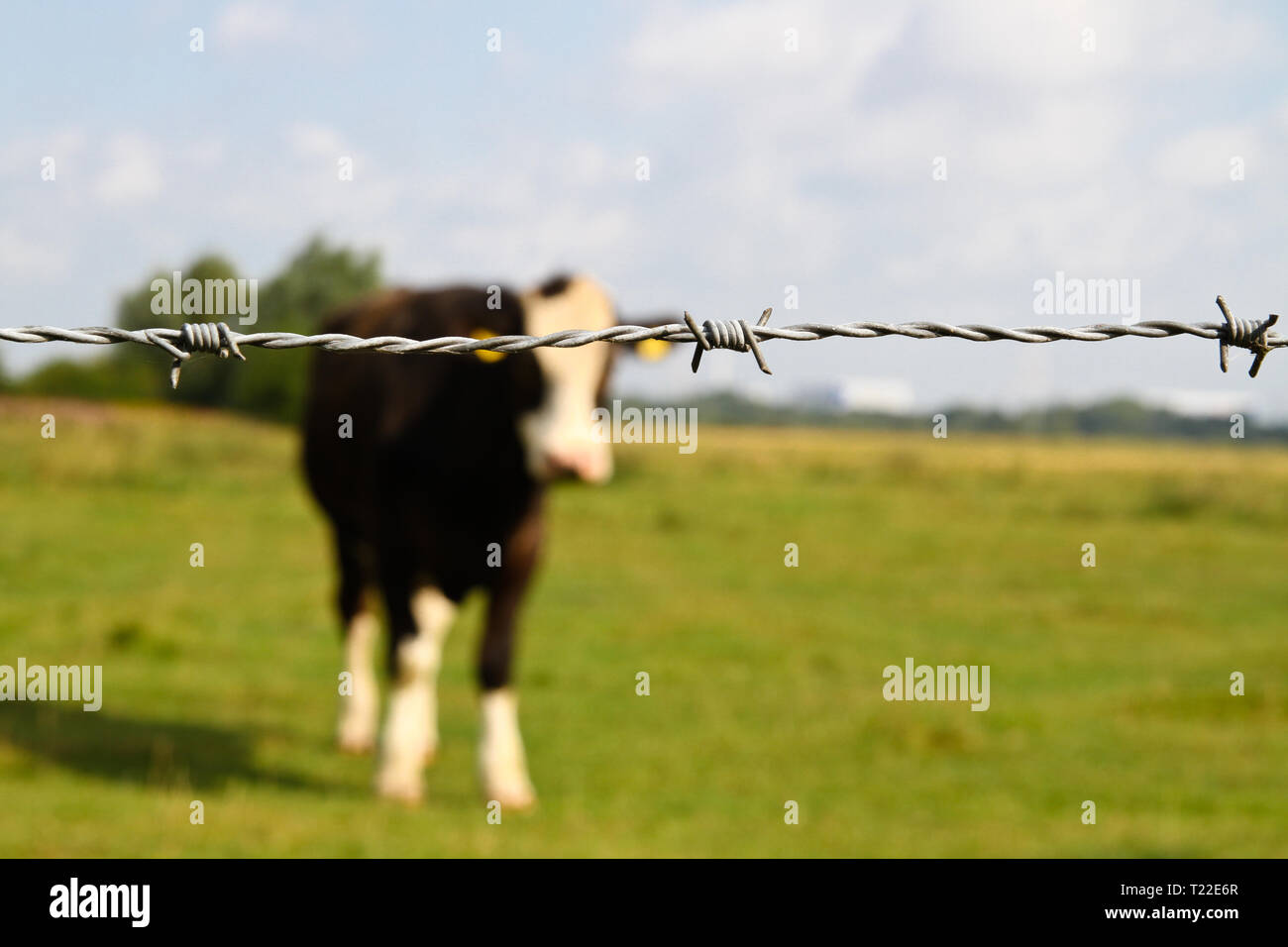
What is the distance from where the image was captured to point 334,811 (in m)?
6.24

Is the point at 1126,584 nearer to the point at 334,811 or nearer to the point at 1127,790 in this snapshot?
the point at 1127,790

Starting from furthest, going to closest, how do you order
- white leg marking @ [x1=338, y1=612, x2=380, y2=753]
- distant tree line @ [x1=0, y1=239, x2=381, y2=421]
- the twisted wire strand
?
distant tree line @ [x1=0, y1=239, x2=381, y2=421]
white leg marking @ [x1=338, y1=612, x2=380, y2=753]
the twisted wire strand

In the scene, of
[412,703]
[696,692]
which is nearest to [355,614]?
[412,703]

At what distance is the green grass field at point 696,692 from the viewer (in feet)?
20.0

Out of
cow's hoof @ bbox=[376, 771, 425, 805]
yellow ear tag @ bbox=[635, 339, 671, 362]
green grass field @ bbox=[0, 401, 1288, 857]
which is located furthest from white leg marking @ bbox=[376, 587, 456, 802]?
yellow ear tag @ bbox=[635, 339, 671, 362]

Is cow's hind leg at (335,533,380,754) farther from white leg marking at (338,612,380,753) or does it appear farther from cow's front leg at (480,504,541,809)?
cow's front leg at (480,504,541,809)

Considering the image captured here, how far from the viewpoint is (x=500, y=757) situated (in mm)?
6578

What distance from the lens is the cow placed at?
20.8 feet

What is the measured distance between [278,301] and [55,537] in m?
46.4

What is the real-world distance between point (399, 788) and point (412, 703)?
0.42 metres

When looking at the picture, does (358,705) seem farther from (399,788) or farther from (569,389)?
(569,389)

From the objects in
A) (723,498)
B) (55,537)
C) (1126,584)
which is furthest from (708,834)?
(723,498)

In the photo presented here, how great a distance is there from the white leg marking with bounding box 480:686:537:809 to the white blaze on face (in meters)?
1.17
